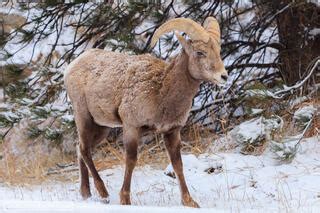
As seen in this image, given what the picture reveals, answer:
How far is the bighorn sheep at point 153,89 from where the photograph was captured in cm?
618

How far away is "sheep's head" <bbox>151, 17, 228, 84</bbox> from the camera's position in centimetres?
604

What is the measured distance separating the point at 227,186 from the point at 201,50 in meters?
1.72

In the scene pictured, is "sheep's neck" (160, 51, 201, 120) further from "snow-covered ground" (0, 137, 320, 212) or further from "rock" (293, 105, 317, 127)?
"rock" (293, 105, 317, 127)

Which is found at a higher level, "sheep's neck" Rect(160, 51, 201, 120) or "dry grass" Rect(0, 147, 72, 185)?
"sheep's neck" Rect(160, 51, 201, 120)

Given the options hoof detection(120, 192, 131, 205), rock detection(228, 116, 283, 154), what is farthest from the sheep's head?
rock detection(228, 116, 283, 154)

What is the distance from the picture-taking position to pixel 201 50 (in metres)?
6.14

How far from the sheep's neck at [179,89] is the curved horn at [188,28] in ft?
0.88

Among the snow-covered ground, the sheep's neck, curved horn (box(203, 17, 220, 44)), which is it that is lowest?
the snow-covered ground

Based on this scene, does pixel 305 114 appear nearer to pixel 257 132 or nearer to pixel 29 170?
pixel 257 132

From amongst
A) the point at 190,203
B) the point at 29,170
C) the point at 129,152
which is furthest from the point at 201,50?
the point at 29,170

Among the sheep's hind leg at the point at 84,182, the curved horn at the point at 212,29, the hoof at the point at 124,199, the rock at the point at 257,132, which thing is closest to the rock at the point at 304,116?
the rock at the point at 257,132

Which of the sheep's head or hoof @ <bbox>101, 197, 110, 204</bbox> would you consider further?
hoof @ <bbox>101, 197, 110, 204</bbox>

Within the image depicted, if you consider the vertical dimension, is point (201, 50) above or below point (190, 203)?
above

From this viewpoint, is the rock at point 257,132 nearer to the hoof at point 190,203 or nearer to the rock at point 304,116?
the rock at point 304,116
